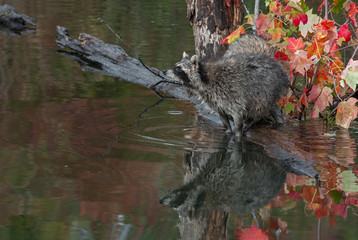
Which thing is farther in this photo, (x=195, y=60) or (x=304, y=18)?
(x=195, y=60)

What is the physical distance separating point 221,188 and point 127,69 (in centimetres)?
500

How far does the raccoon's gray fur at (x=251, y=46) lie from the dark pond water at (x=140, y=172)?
38.4 inches

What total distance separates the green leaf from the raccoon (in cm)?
191

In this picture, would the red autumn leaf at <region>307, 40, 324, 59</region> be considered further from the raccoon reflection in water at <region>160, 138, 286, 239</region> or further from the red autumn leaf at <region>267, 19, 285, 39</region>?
the raccoon reflection in water at <region>160, 138, 286, 239</region>

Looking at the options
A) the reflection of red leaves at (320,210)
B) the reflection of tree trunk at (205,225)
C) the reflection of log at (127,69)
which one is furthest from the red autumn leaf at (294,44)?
the reflection of tree trunk at (205,225)

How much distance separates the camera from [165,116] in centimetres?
795

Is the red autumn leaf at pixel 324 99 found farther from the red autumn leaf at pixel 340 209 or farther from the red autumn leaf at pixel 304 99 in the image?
the red autumn leaf at pixel 340 209

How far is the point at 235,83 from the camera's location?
7047 mm

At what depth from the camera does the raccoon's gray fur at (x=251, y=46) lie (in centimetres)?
779

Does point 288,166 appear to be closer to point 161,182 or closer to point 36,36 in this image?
point 161,182

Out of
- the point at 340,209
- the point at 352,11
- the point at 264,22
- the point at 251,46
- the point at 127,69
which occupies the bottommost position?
the point at 340,209

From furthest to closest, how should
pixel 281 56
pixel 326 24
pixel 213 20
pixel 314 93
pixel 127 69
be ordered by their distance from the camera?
pixel 127 69 < pixel 213 20 < pixel 281 56 < pixel 314 93 < pixel 326 24

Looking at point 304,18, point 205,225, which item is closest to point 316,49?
point 304,18

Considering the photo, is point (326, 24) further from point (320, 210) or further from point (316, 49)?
point (320, 210)
